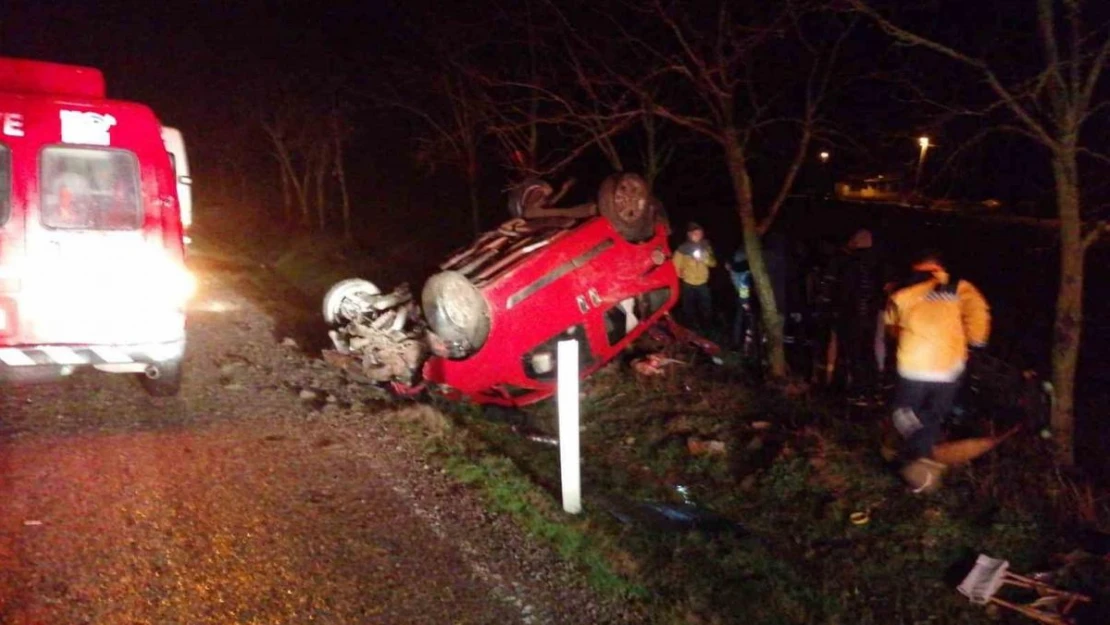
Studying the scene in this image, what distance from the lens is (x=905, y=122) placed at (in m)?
8.86

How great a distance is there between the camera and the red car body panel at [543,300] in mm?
8266

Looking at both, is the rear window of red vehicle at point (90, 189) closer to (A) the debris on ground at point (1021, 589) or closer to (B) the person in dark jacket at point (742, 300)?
(A) the debris on ground at point (1021, 589)

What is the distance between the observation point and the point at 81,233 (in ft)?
23.6

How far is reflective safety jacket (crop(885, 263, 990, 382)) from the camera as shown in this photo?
6.36m

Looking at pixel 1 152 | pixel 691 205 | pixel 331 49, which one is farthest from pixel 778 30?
pixel 691 205

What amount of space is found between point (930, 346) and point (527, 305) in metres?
3.33

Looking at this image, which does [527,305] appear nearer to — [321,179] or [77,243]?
[77,243]

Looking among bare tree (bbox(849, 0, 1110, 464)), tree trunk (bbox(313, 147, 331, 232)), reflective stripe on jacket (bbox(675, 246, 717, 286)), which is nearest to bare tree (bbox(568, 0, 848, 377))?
reflective stripe on jacket (bbox(675, 246, 717, 286))

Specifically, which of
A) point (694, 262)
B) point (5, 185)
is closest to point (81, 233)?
point (5, 185)

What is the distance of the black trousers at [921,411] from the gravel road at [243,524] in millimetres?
2680

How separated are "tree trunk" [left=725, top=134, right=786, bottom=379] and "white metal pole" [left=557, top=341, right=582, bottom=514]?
3.87m

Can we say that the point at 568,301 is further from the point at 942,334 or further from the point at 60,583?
the point at 60,583

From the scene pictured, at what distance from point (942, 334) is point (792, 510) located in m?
1.52

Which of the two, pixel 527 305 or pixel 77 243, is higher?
pixel 77 243
